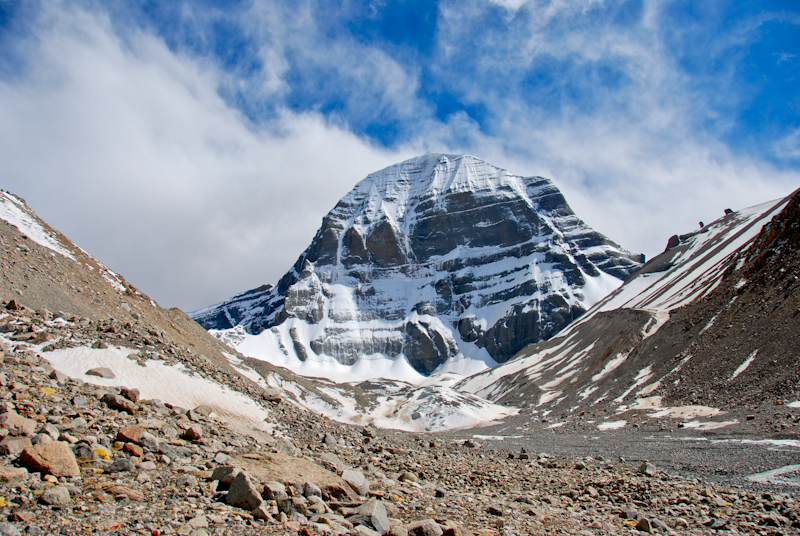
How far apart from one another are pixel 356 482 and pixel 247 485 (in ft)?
10.3

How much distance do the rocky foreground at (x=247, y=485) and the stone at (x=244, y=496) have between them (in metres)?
0.02

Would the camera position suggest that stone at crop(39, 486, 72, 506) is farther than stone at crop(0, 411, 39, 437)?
No

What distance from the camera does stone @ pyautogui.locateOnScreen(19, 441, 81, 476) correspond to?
781 cm

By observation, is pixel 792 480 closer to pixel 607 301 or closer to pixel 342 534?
pixel 342 534

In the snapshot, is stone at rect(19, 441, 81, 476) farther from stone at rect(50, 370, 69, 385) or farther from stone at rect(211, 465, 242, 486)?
stone at rect(50, 370, 69, 385)

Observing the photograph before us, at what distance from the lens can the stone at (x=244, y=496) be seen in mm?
8047

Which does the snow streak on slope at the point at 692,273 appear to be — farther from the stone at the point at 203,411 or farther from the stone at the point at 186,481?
the stone at the point at 186,481

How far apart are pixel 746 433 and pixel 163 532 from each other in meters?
37.8

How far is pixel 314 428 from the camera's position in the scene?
19.8 m

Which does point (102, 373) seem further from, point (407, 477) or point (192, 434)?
point (407, 477)

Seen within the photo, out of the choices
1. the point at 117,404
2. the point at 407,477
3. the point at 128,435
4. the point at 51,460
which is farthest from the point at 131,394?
the point at 407,477

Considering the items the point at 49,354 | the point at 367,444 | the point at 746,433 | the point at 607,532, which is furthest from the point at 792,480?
the point at 49,354

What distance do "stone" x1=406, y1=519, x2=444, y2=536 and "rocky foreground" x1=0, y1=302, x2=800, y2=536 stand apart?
0.9 inches

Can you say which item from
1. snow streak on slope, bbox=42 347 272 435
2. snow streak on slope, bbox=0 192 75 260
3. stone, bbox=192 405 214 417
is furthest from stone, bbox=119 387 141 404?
snow streak on slope, bbox=0 192 75 260
